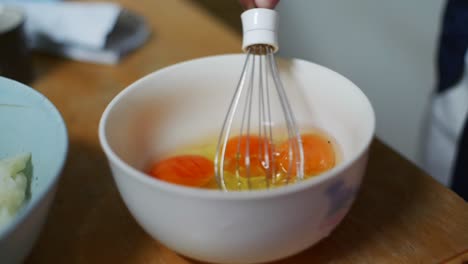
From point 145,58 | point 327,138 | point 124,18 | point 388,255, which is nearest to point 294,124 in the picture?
point 327,138

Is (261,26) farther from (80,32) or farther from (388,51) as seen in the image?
(388,51)

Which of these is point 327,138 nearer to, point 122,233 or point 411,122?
point 122,233

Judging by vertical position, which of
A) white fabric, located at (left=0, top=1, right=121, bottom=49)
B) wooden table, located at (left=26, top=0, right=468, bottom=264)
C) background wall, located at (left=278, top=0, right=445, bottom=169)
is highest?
white fabric, located at (left=0, top=1, right=121, bottom=49)

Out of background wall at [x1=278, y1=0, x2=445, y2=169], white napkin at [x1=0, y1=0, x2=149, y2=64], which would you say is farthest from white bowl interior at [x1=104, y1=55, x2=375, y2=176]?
background wall at [x1=278, y1=0, x2=445, y2=169]

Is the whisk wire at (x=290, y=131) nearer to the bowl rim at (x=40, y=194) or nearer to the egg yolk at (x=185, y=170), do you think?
the egg yolk at (x=185, y=170)

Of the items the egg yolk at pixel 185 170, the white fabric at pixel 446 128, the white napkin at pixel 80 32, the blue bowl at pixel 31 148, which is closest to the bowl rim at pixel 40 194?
the blue bowl at pixel 31 148

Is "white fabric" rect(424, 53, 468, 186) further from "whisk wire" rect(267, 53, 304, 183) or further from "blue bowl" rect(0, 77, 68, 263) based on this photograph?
"blue bowl" rect(0, 77, 68, 263)

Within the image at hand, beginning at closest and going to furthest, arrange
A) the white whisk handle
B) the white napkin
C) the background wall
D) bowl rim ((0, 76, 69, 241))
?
1. bowl rim ((0, 76, 69, 241))
2. the white whisk handle
3. the white napkin
4. the background wall
